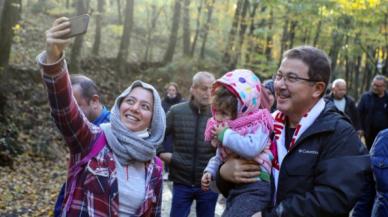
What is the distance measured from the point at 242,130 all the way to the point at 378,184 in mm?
920

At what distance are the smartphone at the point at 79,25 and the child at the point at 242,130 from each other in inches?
40.5

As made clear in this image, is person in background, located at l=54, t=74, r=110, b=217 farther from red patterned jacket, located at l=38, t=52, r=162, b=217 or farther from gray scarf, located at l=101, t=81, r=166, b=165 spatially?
red patterned jacket, located at l=38, t=52, r=162, b=217

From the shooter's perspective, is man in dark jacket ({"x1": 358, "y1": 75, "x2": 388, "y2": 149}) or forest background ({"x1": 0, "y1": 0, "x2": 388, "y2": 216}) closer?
forest background ({"x1": 0, "y1": 0, "x2": 388, "y2": 216})

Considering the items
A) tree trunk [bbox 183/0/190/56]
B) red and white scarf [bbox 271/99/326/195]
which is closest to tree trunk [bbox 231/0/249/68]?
tree trunk [bbox 183/0/190/56]

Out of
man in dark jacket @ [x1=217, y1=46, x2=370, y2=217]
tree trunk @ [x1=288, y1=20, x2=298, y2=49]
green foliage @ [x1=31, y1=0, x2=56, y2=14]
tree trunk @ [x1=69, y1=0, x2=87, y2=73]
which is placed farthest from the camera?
green foliage @ [x1=31, y1=0, x2=56, y2=14]

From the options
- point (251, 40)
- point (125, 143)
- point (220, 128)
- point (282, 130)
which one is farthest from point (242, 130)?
point (251, 40)

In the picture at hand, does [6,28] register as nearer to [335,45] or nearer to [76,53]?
[76,53]

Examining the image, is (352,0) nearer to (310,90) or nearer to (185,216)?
(185,216)

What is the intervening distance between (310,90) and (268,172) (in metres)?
0.61

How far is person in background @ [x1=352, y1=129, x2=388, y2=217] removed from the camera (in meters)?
2.83

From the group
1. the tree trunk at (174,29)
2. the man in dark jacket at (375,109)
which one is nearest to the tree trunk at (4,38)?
the man in dark jacket at (375,109)

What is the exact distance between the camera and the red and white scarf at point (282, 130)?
104 inches

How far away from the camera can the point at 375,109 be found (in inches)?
459

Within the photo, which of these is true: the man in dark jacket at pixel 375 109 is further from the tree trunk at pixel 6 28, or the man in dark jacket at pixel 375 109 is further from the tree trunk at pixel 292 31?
the tree trunk at pixel 292 31
